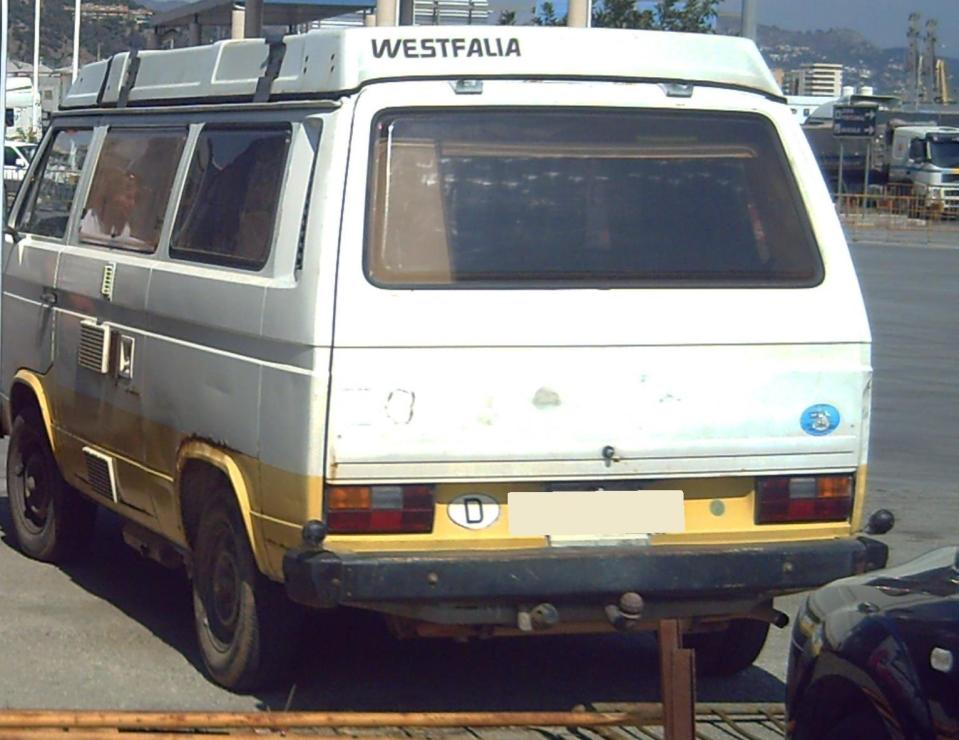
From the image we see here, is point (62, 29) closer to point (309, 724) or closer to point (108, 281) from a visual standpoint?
point (108, 281)

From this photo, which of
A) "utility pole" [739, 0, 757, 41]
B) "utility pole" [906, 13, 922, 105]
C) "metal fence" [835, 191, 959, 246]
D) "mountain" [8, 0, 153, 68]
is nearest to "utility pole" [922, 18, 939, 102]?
"utility pole" [906, 13, 922, 105]

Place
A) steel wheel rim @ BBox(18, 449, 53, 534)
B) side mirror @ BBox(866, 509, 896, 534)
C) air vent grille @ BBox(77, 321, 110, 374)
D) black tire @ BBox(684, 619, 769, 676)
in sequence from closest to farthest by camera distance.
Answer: side mirror @ BBox(866, 509, 896, 534)
black tire @ BBox(684, 619, 769, 676)
air vent grille @ BBox(77, 321, 110, 374)
steel wheel rim @ BBox(18, 449, 53, 534)

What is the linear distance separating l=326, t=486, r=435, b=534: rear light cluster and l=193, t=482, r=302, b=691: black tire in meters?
0.61

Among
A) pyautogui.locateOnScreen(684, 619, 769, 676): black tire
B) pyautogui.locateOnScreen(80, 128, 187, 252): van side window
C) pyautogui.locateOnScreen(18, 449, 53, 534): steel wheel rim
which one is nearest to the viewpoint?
pyautogui.locateOnScreen(684, 619, 769, 676): black tire

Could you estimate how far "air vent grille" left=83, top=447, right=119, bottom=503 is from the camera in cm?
709

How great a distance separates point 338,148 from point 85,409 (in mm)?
2268

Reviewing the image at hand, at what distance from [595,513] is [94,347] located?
252cm

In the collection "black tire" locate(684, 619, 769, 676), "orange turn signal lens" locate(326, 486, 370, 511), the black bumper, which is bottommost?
"black tire" locate(684, 619, 769, 676)

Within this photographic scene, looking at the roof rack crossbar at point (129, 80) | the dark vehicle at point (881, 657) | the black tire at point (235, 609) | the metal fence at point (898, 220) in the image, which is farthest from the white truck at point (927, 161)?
the dark vehicle at point (881, 657)

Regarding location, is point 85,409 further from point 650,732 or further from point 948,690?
point 948,690

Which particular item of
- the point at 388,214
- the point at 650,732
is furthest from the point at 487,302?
the point at 650,732

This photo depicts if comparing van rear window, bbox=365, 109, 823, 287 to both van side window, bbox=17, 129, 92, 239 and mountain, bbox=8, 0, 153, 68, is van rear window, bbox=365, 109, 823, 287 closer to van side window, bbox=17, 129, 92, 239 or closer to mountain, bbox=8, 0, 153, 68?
van side window, bbox=17, 129, 92, 239

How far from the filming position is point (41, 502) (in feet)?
27.2

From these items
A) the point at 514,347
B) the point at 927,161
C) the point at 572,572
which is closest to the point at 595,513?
the point at 572,572
